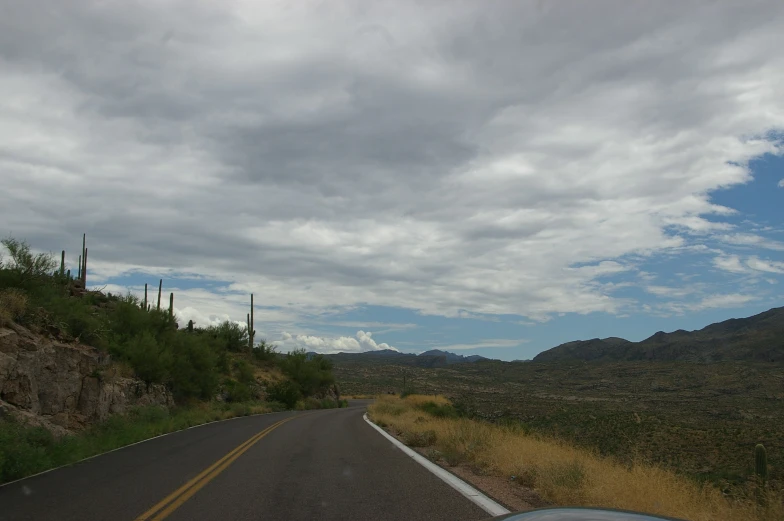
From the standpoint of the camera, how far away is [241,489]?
408 inches

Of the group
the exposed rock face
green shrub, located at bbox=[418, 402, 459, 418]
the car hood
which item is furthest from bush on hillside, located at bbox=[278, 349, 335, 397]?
the car hood

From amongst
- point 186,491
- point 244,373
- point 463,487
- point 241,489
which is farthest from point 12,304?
point 244,373

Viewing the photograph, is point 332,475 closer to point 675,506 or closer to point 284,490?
point 284,490

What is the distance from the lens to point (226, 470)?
500 inches

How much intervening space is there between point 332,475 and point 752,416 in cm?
4726

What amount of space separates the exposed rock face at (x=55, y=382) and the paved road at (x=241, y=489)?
9.80 feet

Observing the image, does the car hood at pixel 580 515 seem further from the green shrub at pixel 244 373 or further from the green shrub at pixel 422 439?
the green shrub at pixel 244 373

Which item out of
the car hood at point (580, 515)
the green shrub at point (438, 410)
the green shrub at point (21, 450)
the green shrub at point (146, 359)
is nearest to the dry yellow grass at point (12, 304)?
the green shrub at point (21, 450)

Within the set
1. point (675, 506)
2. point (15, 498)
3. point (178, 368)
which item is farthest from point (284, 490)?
point (178, 368)

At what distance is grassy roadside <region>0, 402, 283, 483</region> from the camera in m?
12.3

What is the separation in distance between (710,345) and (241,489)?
131m

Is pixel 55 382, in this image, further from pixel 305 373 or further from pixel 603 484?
pixel 305 373

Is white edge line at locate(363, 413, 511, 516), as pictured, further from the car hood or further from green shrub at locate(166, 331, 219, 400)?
green shrub at locate(166, 331, 219, 400)

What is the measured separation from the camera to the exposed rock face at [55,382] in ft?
53.6
